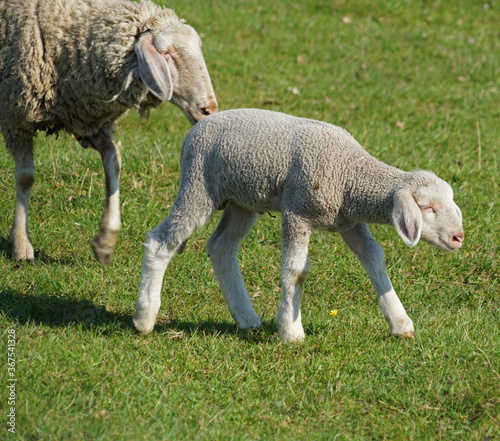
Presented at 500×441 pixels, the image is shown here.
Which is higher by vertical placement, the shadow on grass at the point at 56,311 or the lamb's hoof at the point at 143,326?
the lamb's hoof at the point at 143,326

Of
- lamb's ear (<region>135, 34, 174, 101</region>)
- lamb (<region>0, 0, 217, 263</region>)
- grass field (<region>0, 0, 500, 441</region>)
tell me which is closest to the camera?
grass field (<region>0, 0, 500, 441</region>)

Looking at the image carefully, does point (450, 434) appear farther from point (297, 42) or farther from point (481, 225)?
point (297, 42)

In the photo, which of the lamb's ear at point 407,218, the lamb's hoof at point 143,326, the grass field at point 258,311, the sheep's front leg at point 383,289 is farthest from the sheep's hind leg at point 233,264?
the lamb's ear at point 407,218

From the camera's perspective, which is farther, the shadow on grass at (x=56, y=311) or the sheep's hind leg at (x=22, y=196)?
the sheep's hind leg at (x=22, y=196)

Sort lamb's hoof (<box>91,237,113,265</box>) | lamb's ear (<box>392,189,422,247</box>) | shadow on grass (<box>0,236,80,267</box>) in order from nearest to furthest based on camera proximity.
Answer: lamb's ear (<box>392,189,422,247</box>) < lamb's hoof (<box>91,237,113,265</box>) < shadow on grass (<box>0,236,80,267</box>)

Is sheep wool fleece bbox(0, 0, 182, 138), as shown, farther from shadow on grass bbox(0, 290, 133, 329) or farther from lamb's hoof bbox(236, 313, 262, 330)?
lamb's hoof bbox(236, 313, 262, 330)

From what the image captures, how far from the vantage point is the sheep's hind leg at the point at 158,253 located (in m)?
3.93

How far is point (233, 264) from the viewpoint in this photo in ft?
14.0

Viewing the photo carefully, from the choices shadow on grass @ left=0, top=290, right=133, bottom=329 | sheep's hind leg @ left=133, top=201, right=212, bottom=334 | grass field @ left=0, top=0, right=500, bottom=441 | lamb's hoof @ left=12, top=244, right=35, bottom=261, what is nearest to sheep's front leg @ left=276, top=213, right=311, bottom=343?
grass field @ left=0, top=0, right=500, bottom=441

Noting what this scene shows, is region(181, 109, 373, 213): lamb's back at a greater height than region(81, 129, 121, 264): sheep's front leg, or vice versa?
region(181, 109, 373, 213): lamb's back

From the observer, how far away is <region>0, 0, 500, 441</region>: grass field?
10.7ft

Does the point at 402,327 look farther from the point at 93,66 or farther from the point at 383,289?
the point at 93,66

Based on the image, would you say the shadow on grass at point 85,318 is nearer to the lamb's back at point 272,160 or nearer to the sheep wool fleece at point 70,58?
the lamb's back at point 272,160

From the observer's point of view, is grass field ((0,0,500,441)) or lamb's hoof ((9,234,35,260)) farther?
lamb's hoof ((9,234,35,260))
